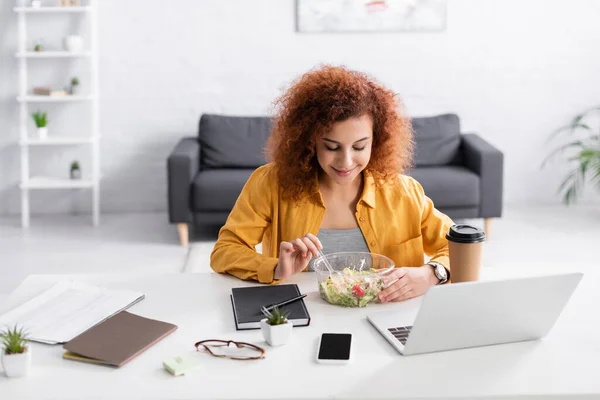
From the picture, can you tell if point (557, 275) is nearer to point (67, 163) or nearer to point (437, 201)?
point (437, 201)

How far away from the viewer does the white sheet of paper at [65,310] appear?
5.75ft

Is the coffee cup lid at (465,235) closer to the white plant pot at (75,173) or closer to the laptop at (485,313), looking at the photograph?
the laptop at (485,313)

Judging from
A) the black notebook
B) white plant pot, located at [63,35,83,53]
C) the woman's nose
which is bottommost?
the black notebook

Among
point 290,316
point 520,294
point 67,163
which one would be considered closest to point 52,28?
point 67,163

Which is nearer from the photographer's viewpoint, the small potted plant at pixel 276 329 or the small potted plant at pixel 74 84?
the small potted plant at pixel 276 329

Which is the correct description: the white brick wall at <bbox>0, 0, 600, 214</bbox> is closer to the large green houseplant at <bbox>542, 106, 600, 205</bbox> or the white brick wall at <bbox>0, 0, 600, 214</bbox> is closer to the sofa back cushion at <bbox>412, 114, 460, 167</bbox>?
the large green houseplant at <bbox>542, 106, 600, 205</bbox>

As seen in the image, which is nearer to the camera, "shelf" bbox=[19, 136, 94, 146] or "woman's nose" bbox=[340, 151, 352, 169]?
"woman's nose" bbox=[340, 151, 352, 169]

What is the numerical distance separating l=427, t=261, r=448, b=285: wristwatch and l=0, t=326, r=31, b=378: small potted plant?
101 centimetres

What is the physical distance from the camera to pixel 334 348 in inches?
65.2

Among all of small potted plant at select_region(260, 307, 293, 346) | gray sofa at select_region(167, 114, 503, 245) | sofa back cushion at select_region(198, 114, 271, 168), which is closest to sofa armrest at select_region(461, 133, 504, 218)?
gray sofa at select_region(167, 114, 503, 245)

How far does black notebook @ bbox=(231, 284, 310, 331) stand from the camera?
1.80 metres

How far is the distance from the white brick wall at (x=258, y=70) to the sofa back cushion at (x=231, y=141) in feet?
1.21

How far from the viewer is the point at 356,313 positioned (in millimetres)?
1883

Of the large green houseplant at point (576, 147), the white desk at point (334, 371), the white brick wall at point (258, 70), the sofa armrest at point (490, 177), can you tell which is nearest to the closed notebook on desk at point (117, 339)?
the white desk at point (334, 371)
